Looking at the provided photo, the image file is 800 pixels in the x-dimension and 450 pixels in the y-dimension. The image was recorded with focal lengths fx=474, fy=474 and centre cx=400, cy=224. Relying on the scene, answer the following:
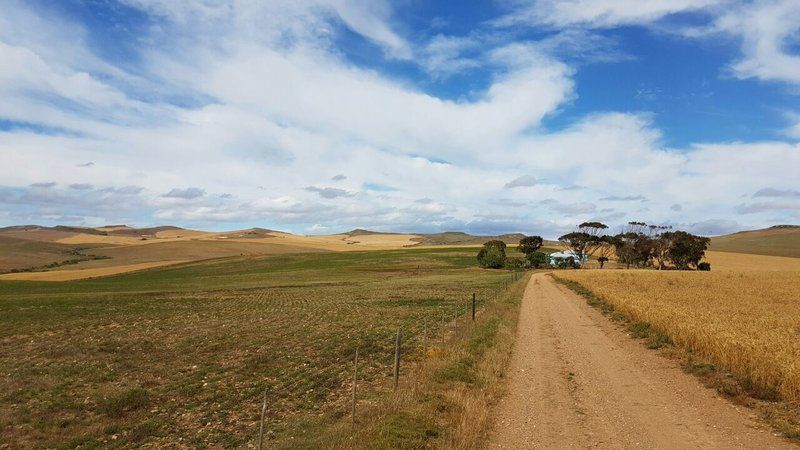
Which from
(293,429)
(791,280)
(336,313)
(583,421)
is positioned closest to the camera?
(583,421)

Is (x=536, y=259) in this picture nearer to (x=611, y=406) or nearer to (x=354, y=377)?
(x=611, y=406)

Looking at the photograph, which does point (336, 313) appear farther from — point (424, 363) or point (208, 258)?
point (208, 258)

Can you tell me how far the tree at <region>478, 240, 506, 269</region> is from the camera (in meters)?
117

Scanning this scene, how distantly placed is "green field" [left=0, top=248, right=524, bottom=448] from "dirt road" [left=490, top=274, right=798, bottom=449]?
15.6 ft

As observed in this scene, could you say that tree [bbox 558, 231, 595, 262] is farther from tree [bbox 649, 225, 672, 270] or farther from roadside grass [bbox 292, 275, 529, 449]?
roadside grass [bbox 292, 275, 529, 449]

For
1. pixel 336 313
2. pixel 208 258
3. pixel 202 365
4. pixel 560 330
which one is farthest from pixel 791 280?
pixel 208 258

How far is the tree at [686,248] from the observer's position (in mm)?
117938

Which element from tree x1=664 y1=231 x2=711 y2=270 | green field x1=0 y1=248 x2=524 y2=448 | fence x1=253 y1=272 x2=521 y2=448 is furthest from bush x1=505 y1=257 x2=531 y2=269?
fence x1=253 y1=272 x2=521 y2=448

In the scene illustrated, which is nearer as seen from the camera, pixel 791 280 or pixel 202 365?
pixel 202 365

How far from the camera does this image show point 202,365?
2012 centimetres

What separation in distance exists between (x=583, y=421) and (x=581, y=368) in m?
5.89

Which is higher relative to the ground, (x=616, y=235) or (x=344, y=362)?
(x=616, y=235)

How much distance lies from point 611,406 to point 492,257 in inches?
4194

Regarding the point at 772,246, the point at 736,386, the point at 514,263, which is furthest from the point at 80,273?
the point at 772,246
